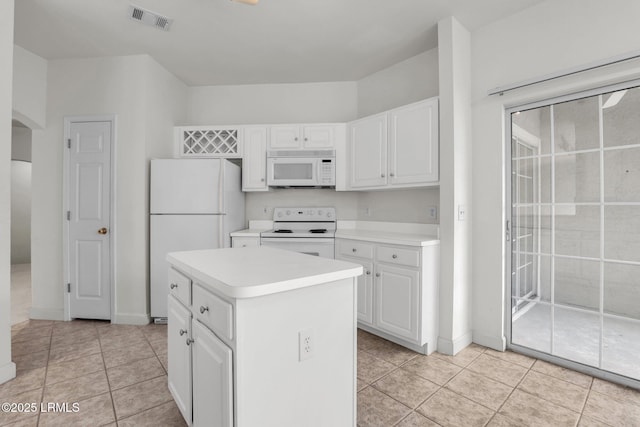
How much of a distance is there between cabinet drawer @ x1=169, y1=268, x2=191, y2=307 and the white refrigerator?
1.46 m

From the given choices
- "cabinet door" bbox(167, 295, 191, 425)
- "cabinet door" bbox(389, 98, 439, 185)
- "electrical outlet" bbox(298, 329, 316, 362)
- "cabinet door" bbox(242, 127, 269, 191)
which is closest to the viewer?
"electrical outlet" bbox(298, 329, 316, 362)

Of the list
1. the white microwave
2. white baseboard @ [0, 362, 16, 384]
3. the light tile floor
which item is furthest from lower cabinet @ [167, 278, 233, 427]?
the white microwave

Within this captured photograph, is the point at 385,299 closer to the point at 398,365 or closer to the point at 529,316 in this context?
the point at 398,365

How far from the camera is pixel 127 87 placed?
10.1 feet

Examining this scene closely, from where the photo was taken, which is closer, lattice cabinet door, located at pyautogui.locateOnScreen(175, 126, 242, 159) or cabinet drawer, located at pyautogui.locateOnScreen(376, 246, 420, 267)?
cabinet drawer, located at pyautogui.locateOnScreen(376, 246, 420, 267)

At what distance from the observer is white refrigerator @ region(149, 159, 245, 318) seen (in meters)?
3.04

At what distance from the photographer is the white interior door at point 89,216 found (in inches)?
122

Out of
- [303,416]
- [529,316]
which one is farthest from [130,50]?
[529,316]

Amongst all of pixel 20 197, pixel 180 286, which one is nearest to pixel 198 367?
pixel 180 286

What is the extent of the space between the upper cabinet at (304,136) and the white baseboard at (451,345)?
2.21 metres

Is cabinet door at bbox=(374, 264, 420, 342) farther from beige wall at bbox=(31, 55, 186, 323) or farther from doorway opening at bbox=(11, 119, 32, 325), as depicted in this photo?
doorway opening at bbox=(11, 119, 32, 325)

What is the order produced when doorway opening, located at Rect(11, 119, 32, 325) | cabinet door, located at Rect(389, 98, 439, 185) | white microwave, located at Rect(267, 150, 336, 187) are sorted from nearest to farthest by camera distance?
cabinet door, located at Rect(389, 98, 439, 185)
white microwave, located at Rect(267, 150, 336, 187)
doorway opening, located at Rect(11, 119, 32, 325)

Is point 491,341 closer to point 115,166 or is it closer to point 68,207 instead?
point 115,166

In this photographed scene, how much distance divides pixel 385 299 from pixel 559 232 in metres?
1.43
